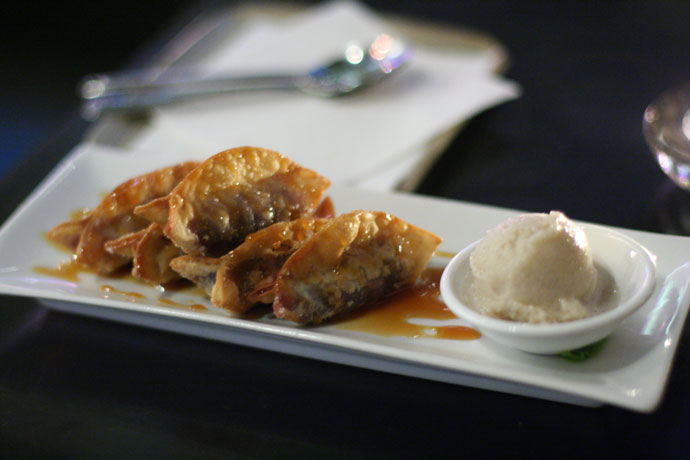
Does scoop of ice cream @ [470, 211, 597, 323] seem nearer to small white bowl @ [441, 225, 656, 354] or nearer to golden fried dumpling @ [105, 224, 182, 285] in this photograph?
small white bowl @ [441, 225, 656, 354]

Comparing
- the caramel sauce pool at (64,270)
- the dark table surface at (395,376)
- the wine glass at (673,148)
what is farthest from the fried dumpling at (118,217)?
the wine glass at (673,148)

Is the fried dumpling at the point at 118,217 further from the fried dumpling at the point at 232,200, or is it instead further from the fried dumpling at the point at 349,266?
the fried dumpling at the point at 349,266

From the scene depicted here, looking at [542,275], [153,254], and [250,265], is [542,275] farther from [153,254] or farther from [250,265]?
[153,254]

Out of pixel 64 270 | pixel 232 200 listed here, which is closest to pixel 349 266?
pixel 232 200

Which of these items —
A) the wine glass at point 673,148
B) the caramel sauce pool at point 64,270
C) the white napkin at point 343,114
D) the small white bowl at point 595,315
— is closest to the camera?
the small white bowl at point 595,315

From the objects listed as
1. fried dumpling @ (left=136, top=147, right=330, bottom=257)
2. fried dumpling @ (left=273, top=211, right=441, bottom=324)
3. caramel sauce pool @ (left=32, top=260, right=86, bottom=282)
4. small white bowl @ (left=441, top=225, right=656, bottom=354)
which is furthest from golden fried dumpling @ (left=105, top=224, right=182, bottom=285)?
small white bowl @ (left=441, top=225, right=656, bottom=354)

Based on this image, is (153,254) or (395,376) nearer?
(395,376)
